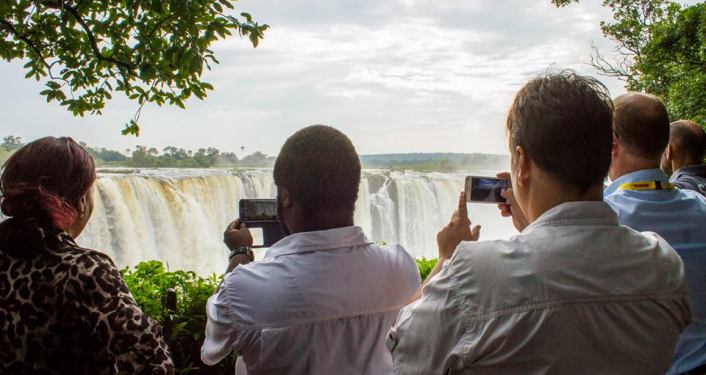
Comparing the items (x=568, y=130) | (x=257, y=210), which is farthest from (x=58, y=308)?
(x=568, y=130)

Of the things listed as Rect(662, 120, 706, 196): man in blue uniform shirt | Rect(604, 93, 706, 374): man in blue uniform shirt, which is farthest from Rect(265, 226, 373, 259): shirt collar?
Rect(662, 120, 706, 196): man in blue uniform shirt

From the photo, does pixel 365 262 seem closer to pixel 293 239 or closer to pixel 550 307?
pixel 293 239

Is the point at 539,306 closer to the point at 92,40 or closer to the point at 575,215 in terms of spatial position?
the point at 575,215

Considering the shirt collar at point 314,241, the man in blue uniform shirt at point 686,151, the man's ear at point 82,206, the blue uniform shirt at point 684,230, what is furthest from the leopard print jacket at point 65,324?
the man in blue uniform shirt at point 686,151

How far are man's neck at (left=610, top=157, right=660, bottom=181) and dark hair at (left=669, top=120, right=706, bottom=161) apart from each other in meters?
1.23

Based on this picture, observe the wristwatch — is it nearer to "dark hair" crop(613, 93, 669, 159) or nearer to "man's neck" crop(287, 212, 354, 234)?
"man's neck" crop(287, 212, 354, 234)

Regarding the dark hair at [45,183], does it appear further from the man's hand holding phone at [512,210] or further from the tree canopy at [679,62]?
the tree canopy at [679,62]

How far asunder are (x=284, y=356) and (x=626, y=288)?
82cm

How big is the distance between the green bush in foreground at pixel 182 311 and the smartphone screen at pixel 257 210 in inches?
47.5

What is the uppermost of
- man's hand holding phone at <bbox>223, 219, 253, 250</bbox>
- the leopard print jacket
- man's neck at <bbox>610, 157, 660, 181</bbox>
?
man's neck at <bbox>610, 157, 660, 181</bbox>

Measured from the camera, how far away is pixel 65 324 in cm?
152

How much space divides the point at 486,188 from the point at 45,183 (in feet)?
4.22

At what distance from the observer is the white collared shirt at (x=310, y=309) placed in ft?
4.86

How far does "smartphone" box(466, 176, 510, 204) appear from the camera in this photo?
72.8 inches
